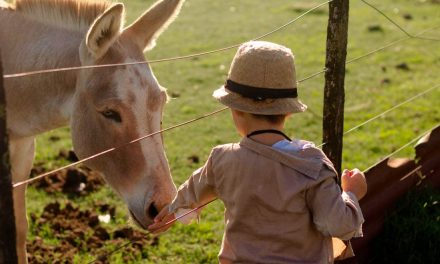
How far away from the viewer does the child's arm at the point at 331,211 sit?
9.11 feet

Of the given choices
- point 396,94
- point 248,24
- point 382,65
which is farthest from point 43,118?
point 248,24

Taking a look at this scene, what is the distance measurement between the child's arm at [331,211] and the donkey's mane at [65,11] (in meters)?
2.05

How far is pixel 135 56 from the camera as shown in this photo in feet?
13.2

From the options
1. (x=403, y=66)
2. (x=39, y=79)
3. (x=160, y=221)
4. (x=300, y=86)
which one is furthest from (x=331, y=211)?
(x=403, y=66)

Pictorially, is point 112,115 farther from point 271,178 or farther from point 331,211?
point 331,211

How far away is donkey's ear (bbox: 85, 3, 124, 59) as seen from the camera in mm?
3653

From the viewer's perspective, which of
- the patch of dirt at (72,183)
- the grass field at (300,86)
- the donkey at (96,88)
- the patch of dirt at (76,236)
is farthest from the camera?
the patch of dirt at (72,183)

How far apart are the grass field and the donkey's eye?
1.75 m

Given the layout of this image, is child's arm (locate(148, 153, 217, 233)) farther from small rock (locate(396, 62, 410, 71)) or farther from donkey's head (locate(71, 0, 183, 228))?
small rock (locate(396, 62, 410, 71))

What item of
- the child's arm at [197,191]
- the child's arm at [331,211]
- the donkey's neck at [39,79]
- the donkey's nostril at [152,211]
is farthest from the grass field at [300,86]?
the child's arm at [331,211]

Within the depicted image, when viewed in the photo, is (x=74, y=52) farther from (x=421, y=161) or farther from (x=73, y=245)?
(x=421, y=161)

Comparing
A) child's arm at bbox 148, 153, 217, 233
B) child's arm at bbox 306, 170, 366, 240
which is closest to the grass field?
child's arm at bbox 148, 153, 217, 233

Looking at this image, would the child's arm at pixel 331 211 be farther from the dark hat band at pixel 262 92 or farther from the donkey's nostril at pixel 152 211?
the donkey's nostril at pixel 152 211

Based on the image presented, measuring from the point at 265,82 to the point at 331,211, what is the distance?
59 centimetres
